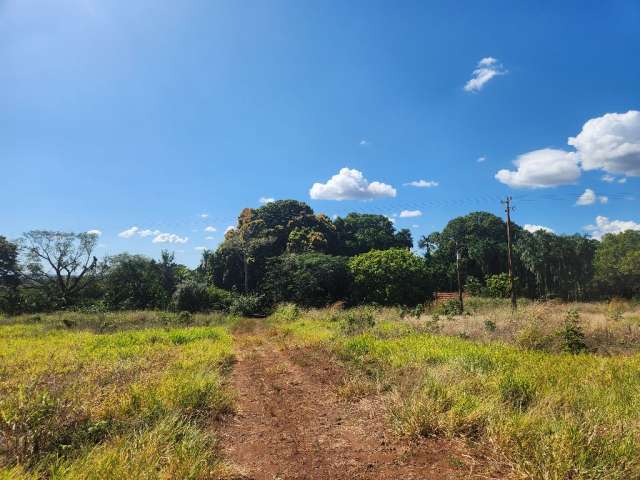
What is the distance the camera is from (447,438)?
191 inches

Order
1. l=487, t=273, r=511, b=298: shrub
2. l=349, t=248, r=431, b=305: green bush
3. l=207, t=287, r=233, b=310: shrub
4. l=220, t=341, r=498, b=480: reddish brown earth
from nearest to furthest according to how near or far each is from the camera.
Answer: l=220, t=341, r=498, b=480: reddish brown earth < l=207, t=287, r=233, b=310: shrub < l=349, t=248, r=431, b=305: green bush < l=487, t=273, r=511, b=298: shrub

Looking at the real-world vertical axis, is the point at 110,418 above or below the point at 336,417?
above

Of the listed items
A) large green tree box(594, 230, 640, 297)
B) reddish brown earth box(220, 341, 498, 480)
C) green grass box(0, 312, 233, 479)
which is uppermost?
large green tree box(594, 230, 640, 297)

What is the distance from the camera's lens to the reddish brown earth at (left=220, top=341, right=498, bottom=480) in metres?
4.29

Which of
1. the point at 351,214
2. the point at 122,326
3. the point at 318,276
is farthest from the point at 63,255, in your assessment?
the point at 351,214

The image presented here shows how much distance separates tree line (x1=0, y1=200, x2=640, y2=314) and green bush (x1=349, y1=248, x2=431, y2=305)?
0.10 metres

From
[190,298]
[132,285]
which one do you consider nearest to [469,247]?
[190,298]

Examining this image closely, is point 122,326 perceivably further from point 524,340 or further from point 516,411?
point 516,411

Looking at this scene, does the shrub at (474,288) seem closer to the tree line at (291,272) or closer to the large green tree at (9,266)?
the tree line at (291,272)

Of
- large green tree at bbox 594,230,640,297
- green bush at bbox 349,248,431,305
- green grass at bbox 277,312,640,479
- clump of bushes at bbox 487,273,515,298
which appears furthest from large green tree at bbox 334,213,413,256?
A: green grass at bbox 277,312,640,479

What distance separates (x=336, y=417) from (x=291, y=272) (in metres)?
31.7

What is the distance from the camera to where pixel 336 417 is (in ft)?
20.4

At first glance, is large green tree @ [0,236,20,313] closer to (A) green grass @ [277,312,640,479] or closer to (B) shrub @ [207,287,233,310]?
(B) shrub @ [207,287,233,310]

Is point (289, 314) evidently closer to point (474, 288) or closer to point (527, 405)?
point (527, 405)
